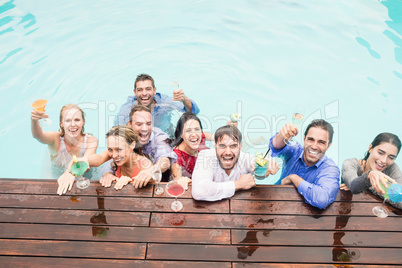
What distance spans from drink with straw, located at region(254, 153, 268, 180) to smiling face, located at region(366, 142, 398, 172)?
1.19m

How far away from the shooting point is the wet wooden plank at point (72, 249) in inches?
104

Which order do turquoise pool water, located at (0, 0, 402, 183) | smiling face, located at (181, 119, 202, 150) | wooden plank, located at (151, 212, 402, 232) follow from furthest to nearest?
turquoise pool water, located at (0, 0, 402, 183)
smiling face, located at (181, 119, 202, 150)
wooden plank, located at (151, 212, 402, 232)

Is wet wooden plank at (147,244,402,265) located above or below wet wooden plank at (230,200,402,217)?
below

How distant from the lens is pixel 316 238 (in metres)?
2.80

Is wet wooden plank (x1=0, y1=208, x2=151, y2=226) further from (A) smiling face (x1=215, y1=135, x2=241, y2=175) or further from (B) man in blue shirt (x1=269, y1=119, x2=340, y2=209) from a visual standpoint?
(B) man in blue shirt (x1=269, y1=119, x2=340, y2=209)

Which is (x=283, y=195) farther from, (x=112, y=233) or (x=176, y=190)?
(x=112, y=233)

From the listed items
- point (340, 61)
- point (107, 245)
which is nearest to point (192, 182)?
point (107, 245)

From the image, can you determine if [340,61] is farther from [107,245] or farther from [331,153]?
[107,245]

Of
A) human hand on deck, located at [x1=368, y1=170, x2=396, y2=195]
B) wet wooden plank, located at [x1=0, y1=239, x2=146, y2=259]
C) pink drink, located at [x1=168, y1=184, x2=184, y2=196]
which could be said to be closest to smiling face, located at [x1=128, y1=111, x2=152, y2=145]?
pink drink, located at [x1=168, y1=184, x2=184, y2=196]

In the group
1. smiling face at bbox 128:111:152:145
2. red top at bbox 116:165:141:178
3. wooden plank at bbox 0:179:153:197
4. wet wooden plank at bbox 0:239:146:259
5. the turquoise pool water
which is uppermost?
the turquoise pool water

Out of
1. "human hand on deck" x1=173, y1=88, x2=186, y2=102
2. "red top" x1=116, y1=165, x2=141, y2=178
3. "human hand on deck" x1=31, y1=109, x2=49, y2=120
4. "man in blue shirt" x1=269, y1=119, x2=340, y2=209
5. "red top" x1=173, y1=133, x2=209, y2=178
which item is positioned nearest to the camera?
"man in blue shirt" x1=269, y1=119, x2=340, y2=209

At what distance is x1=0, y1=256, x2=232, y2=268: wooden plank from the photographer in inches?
101

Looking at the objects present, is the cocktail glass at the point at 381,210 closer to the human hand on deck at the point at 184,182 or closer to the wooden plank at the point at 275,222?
the wooden plank at the point at 275,222

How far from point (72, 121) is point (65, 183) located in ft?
3.00
